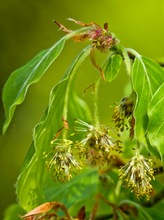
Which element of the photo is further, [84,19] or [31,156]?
[84,19]

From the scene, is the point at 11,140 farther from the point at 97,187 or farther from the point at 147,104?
the point at 147,104

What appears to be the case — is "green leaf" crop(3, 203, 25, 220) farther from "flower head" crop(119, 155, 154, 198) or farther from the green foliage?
"flower head" crop(119, 155, 154, 198)

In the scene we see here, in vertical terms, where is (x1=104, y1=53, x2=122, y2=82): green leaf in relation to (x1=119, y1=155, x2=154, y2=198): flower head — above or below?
above

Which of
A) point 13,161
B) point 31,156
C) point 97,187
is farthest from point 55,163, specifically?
point 13,161

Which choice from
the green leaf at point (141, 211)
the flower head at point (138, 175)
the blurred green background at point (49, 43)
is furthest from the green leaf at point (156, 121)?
the blurred green background at point (49, 43)

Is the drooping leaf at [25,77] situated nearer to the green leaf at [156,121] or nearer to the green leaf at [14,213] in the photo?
the green leaf at [156,121]

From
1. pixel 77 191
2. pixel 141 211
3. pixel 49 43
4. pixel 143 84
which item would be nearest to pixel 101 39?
pixel 143 84

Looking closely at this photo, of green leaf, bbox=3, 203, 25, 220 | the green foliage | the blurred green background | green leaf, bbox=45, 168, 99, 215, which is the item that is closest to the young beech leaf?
the green foliage

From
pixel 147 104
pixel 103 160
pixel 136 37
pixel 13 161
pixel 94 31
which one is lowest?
pixel 13 161
